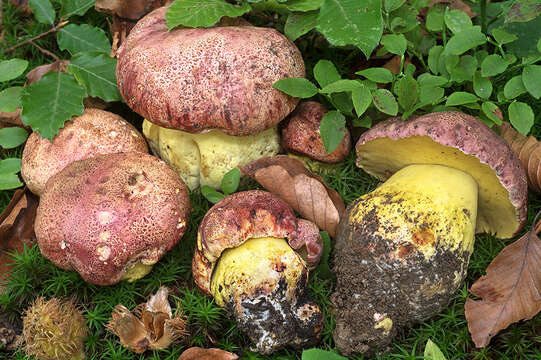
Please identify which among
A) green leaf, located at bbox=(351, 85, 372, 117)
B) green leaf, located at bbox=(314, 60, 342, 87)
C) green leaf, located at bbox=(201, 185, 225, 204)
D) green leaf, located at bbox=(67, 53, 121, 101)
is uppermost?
green leaf, located at bbox=(351, 85, 372, 117)

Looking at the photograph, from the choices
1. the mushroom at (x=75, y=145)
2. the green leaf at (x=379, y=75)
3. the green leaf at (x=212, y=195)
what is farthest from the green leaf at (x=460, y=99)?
the mushroom at (x=75, y=145)

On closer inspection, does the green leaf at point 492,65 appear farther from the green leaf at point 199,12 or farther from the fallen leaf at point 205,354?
the fallen leaf at point 205,354

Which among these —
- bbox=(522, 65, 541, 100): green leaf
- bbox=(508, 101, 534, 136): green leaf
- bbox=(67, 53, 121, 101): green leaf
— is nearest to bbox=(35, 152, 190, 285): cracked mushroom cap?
bbox=(67, 53, 121, 101): green leaf

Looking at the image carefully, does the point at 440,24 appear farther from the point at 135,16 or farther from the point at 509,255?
the point at 135,16

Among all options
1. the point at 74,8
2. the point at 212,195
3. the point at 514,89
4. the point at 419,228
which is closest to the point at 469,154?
the point at 419,228

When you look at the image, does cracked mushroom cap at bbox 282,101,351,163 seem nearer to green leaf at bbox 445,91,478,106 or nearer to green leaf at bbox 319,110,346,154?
green leaf at bbox 319,110,346,154

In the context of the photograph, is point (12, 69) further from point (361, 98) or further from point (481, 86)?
point (481, 86)
